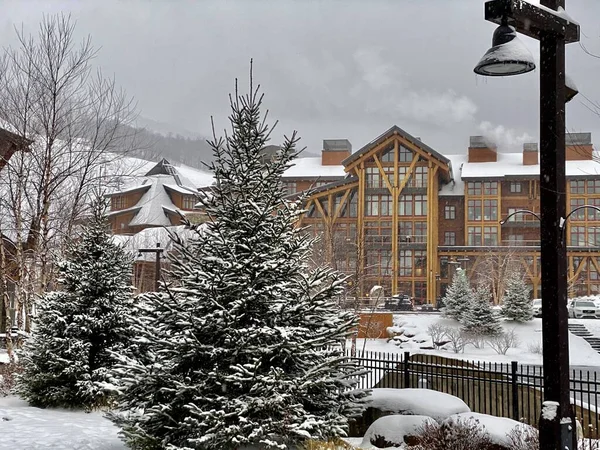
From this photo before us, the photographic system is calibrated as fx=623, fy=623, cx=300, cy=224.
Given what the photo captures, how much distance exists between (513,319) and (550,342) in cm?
3878

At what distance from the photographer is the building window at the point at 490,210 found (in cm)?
6238

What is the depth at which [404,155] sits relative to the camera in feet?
200

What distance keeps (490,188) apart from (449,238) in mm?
6474

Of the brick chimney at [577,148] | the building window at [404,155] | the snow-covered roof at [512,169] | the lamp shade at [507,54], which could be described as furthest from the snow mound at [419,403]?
the snow-covered roof at [512,169]

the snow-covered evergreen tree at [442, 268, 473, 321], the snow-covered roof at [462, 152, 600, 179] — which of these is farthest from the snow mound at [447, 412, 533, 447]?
the snow-covered roof at [462, 152, 600, 179]

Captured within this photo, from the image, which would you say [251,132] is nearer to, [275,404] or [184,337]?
[184,337]

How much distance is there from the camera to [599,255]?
57750mm

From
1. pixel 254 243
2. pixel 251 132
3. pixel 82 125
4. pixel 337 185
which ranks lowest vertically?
pixel 254 243

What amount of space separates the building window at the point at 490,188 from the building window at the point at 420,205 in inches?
272

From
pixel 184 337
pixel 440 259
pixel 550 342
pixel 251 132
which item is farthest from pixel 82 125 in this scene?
pixel 440 259

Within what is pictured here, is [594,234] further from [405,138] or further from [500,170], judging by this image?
[405,138]

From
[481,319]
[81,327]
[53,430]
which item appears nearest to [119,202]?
[481,319]

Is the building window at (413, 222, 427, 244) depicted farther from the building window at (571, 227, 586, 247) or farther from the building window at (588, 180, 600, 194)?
the building window at (588, 180, 600, 194)

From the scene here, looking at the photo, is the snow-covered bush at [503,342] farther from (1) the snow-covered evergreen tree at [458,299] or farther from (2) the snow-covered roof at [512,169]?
(2) the snow-covered roof at [512,169]
